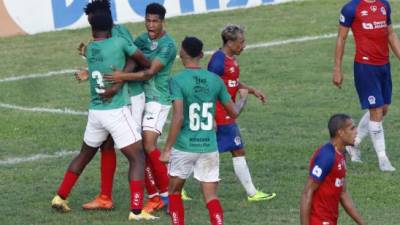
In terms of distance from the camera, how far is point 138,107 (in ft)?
39.3

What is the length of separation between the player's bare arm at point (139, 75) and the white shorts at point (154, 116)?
0.39 metres

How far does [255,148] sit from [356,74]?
1.67 m

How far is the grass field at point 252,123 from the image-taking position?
12047 mm

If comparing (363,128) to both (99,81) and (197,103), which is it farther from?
(197,103)

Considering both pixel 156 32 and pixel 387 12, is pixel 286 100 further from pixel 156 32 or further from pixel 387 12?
pixel 156 32

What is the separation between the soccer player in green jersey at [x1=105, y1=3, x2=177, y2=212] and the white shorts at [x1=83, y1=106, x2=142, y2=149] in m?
0.32

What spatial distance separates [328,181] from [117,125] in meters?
2.81

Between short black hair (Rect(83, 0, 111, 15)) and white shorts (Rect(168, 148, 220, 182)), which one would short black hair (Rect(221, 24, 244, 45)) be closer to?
short black hair (Rect(83, 0, 111, 15))

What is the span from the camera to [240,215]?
38.6 ft

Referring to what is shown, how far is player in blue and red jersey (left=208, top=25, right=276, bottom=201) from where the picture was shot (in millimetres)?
11953

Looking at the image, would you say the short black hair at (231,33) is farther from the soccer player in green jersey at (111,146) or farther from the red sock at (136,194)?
the red sock at (136,194)

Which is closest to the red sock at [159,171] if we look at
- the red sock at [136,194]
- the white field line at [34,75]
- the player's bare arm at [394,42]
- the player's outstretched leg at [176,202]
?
the red sock at [136,194]

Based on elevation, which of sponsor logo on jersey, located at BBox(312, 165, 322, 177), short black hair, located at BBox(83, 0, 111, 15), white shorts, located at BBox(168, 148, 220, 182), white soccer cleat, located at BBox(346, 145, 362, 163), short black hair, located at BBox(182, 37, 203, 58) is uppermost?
short black hair, located at BBox(83, 0, 111, 15)

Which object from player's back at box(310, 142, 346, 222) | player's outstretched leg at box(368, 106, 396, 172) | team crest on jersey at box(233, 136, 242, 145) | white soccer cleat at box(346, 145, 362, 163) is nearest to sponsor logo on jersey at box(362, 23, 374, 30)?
player's outstretched leg at box(368, 106, 396, 172)
